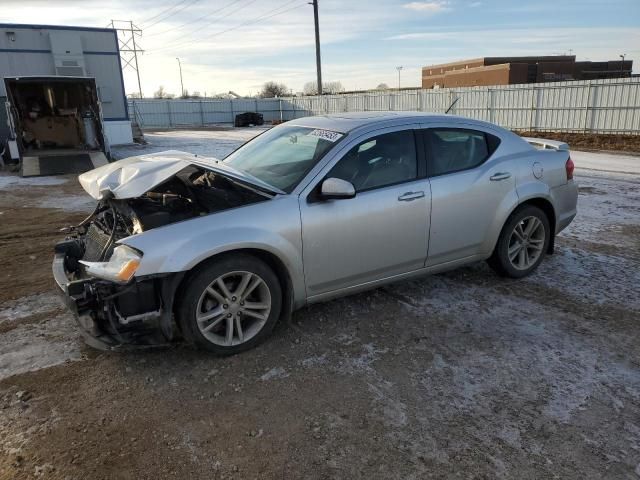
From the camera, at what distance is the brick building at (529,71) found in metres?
46.9

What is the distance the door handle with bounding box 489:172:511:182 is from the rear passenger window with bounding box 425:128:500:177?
0.17 meters

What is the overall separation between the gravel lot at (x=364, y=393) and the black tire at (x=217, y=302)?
4.4 inches

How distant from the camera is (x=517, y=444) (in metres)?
2.65

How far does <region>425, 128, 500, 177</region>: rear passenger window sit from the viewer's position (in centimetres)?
428

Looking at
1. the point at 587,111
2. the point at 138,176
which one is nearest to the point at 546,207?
the point at 138,176

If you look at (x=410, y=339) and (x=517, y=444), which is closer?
(x=517, y=444)

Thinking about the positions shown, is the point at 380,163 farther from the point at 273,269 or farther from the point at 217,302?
the point at 217,302

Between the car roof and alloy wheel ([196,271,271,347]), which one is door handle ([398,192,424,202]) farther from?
alloy wheel ([196,271,271,347])

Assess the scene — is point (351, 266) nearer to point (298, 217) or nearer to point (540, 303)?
point (298, 217)

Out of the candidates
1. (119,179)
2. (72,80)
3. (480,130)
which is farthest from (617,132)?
(119,179)

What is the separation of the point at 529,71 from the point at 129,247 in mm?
51787

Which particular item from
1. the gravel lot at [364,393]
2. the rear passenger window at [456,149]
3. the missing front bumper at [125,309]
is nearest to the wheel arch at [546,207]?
the gravel lot at [364,393]

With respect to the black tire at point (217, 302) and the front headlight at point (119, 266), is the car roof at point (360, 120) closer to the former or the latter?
the black tire at point (217, 302)

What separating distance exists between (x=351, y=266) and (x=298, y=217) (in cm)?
62
